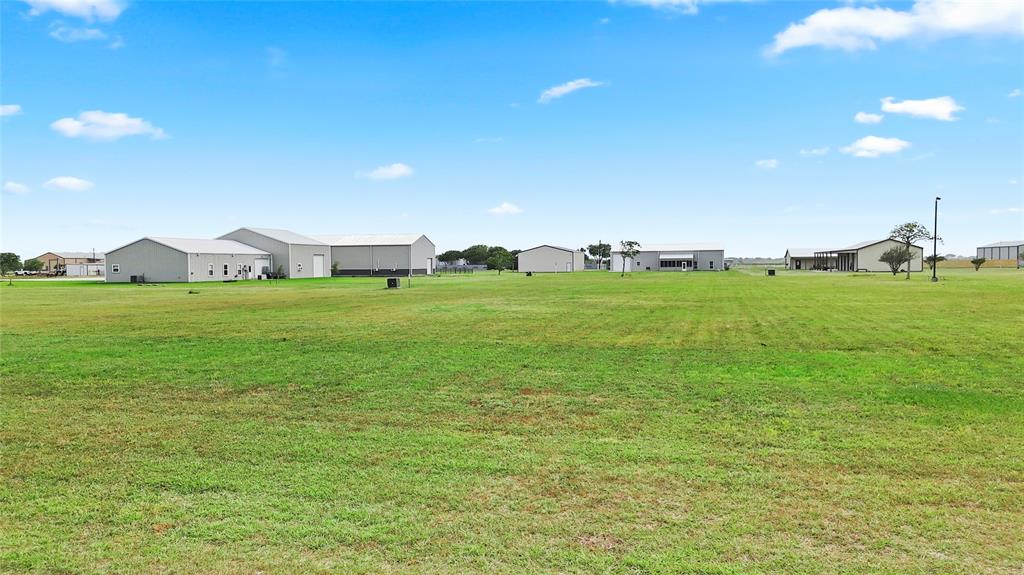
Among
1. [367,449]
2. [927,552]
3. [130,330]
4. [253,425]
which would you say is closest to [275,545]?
[367,449]

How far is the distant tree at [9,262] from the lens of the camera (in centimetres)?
11212

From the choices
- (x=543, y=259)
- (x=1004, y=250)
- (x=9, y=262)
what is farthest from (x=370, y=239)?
(x=1004, y=250)

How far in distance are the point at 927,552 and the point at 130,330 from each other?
59.8 ft

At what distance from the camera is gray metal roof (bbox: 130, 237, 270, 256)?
6531cm

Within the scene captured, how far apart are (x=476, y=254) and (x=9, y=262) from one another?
9501cm

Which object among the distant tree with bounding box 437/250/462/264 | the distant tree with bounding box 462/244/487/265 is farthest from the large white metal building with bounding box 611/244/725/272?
the distant tree with bounding box 437/250/462/264

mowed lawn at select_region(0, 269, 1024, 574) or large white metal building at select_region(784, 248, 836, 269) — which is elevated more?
large white metal building at select_region(784, 248, 836, 269)

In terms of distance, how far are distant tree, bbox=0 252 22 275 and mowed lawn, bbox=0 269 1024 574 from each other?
4932 inches

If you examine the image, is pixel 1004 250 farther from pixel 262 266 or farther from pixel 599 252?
pixel 262 266

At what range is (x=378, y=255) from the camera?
89.1 m

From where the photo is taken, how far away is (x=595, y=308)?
80.7 feet

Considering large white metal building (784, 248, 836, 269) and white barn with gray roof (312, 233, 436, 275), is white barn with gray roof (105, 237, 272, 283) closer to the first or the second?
white barn with gray roof (312, 233, 436, 275)

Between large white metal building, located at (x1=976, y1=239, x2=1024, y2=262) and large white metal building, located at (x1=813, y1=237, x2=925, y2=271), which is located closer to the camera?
large white metal building, located at (x1=813, y1=237, x2=925, y2=271)

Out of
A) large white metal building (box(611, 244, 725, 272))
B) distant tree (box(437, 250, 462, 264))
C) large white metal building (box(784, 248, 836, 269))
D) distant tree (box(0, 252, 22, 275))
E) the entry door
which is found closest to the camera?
the entry door
